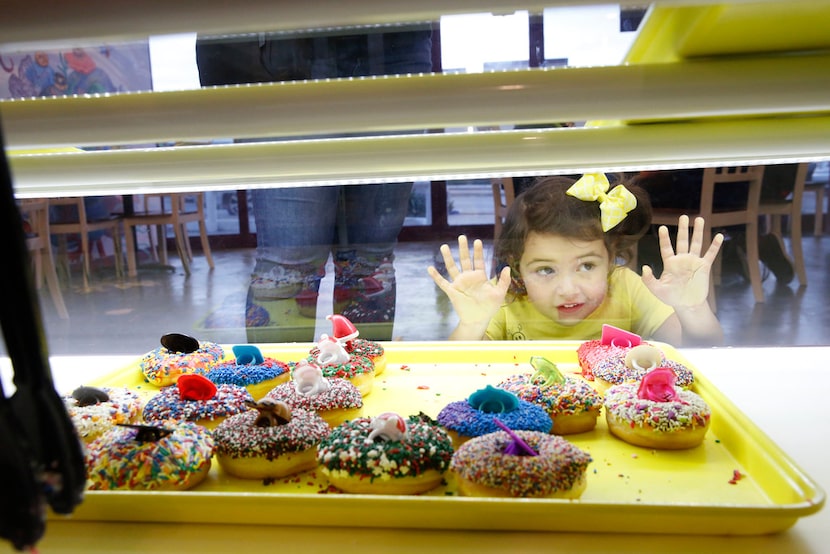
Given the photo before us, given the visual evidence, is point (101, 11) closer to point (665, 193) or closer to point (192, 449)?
point (192, 449)

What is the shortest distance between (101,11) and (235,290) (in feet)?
7.60

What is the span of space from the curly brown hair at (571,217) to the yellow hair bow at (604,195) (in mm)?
15

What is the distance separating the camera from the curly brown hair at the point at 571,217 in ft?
6.53

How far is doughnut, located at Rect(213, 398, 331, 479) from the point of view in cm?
116

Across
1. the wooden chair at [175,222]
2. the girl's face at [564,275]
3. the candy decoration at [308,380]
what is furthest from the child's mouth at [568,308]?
the wooden chair at [175,222]

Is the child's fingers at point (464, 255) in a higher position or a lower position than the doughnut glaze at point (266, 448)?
higher

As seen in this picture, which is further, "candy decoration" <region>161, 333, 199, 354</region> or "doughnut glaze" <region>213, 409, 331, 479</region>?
"candy decoration" <region>161, 333, 199, 354</region>

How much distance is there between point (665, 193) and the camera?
198cm

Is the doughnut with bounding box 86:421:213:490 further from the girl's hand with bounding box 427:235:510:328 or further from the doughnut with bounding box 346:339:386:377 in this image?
the girl's hand with bounding box 427:235:510:328

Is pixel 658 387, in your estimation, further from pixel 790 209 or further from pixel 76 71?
pixel 790 209

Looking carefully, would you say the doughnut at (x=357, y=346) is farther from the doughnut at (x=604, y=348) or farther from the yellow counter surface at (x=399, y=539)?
the yellow counter surface at (x=399, y=539)

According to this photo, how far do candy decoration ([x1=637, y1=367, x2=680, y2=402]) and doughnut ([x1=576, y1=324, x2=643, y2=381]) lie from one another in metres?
0.25

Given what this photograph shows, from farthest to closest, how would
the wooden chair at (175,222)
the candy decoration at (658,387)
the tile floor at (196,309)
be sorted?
the tile floor at (196,309)
the wooden chair at (175,222)
the candy decoration at (658,387)

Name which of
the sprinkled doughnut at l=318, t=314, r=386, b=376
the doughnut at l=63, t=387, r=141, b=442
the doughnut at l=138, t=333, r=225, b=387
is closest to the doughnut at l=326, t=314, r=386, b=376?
the sprinkled doughnut at l=318, t=314, r=386, b=376
